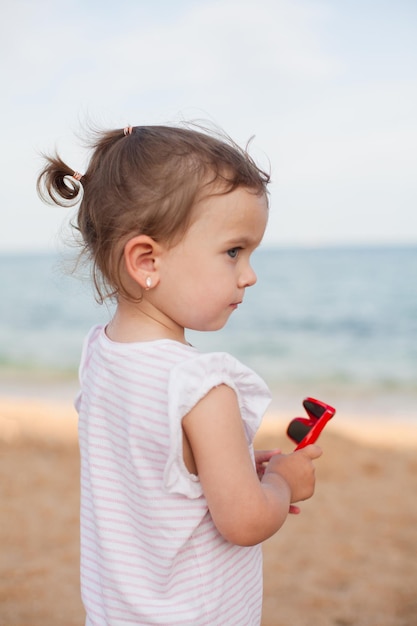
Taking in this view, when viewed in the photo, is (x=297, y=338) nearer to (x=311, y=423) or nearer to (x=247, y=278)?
(x=311, y=423)

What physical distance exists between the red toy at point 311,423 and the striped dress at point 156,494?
0.17 m

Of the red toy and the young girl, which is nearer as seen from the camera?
the young girl

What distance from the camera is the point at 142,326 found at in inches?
53.1

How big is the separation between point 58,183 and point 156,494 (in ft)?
2.20

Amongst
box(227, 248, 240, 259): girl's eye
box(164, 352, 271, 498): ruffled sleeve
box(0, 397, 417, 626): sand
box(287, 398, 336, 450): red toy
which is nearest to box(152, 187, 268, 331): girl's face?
box(227, 248, 240, 259): girl's eye

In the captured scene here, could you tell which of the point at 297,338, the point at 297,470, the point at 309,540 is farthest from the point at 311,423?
the point at 297,338

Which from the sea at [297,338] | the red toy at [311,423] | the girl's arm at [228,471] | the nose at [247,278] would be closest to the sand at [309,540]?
the sea at [297,338]

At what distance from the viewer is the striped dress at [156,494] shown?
4.08ft

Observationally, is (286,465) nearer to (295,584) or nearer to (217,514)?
(217,514)

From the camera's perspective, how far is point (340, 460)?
14.6ft

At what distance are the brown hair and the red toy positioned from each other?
1.42 ft

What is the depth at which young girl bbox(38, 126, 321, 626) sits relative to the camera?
4.01ft

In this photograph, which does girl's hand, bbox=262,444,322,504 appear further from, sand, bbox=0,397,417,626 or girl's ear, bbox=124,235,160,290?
sand, bbox=0,397,417,626

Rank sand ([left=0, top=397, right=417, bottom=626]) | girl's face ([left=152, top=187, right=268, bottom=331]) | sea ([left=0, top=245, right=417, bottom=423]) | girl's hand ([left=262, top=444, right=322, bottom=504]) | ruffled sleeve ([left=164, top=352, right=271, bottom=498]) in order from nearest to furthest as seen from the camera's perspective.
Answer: ruffled sleeve ([left=164, top=352, right=271, bottom=498]) → girl's face ([left=152, top=187, right=268, bottom=331]) → girl's hand ([left=262, top=444, right=322, bottom=504]) → sand ([left=0, top=397, right=417, bottom=626]) → sea ([left=0, top=245, right=417, bottom=423])
